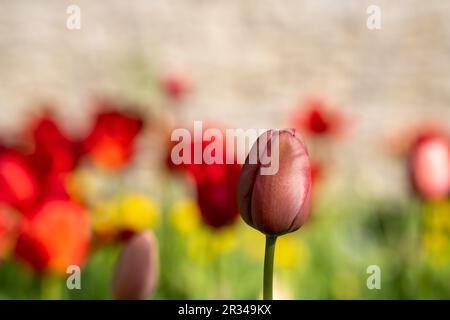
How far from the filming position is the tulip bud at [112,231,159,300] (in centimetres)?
65

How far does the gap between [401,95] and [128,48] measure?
2.58 feet

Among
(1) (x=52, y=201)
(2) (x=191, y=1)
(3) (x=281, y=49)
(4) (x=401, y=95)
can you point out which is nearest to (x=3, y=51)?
(2) (x=191, y=1)

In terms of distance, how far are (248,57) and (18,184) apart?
1.78 metres

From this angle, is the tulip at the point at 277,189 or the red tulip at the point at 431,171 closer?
the tulip at the point at 277,189

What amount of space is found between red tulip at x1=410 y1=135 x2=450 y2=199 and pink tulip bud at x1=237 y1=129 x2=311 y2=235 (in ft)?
2.09

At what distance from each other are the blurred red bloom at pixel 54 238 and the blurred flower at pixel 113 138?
0.49 feet

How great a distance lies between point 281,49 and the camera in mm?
2537

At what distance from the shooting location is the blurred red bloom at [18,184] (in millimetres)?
792

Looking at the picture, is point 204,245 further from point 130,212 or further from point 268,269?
point 268,269

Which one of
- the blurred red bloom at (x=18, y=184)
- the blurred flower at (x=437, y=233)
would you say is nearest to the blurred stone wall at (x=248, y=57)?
the blurred flower at (x=437, y=233)

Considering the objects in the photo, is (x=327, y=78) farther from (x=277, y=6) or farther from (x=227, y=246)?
(x=227, y=246)
